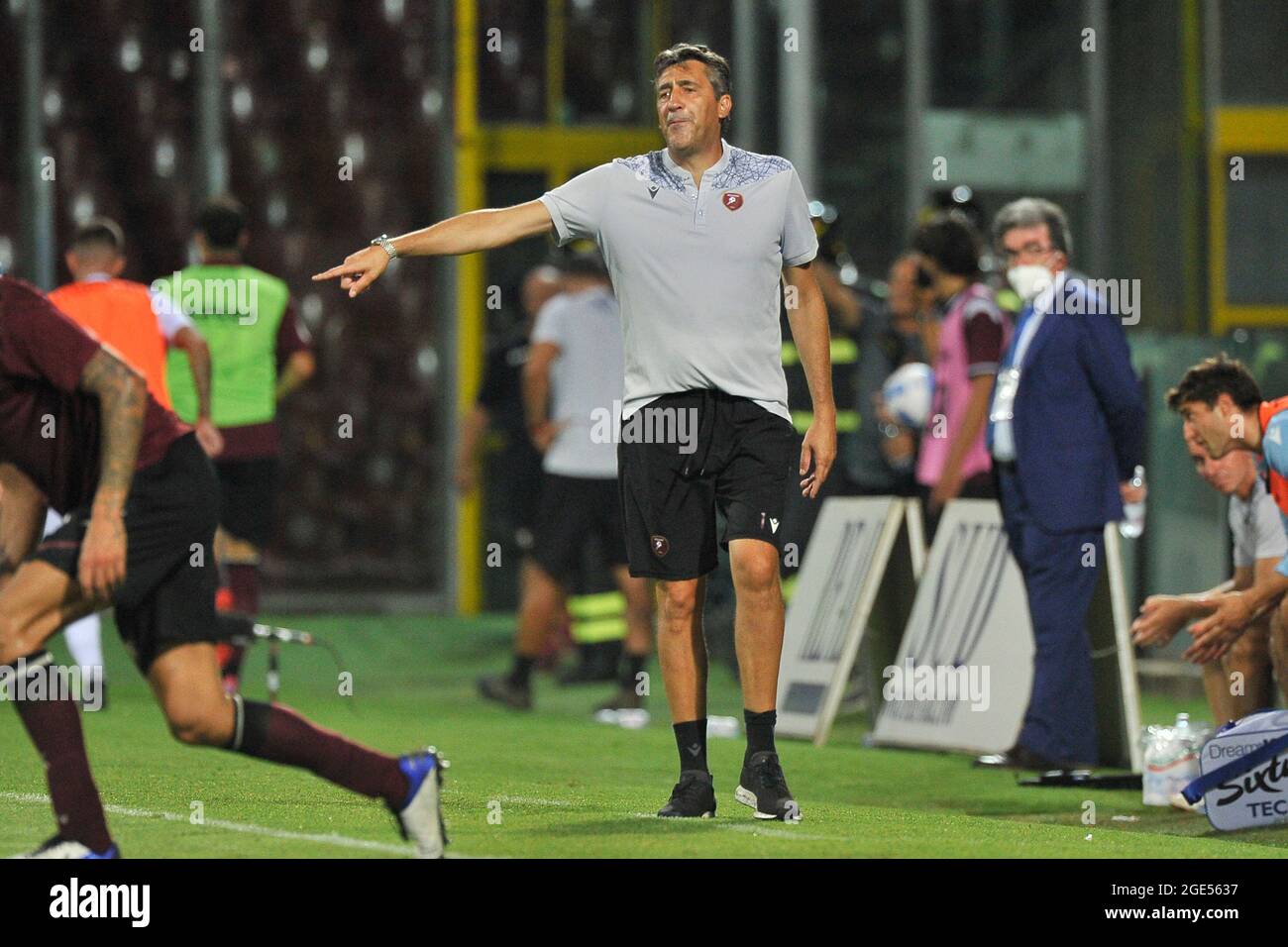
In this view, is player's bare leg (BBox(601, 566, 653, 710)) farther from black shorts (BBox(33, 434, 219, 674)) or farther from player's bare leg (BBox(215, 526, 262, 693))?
black shorts (BBox(33, 434, 219, 674))

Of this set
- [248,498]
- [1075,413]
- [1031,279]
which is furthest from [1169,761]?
[248,498]

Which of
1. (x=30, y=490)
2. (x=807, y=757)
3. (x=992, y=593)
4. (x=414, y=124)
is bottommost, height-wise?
(x=807, y=757)

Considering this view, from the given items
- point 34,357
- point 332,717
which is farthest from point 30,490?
point 332,717

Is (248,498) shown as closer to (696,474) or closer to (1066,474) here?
(1066,474)

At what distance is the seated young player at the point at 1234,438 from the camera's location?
6.95 meters

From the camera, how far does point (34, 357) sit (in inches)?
210

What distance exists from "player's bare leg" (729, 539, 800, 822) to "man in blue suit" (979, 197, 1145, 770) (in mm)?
2588

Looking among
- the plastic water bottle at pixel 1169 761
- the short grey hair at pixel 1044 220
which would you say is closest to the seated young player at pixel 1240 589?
the plastic water bottle at pixel 1169 761

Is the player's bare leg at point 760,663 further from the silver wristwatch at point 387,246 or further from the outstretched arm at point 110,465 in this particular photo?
the outstretched arm at point 110,465

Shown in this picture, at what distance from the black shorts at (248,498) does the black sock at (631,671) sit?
1.71m

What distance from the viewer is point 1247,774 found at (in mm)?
7117
